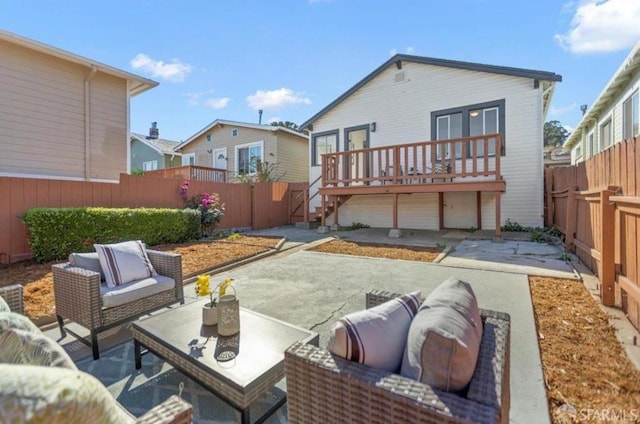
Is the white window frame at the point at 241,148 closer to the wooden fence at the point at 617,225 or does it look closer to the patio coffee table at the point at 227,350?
the wooden fence at the point at 617,225

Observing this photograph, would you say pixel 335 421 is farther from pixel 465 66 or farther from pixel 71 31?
pixel 71 31

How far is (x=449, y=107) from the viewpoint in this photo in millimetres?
10055

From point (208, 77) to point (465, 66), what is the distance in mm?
10214

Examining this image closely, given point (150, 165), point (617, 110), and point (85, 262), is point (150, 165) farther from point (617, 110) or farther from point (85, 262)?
point (617, 110)

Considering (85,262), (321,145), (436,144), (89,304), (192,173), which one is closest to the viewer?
(89,304)

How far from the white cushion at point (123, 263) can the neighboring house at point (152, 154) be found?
16.5 meters

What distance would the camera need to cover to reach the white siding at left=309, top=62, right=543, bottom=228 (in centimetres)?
888

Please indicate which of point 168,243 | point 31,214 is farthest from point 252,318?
point 168,243

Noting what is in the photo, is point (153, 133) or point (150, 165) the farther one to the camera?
point (153, 133)

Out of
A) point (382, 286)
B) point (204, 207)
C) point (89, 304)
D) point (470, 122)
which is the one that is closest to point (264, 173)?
point (204, 207)

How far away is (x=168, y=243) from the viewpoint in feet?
24.8

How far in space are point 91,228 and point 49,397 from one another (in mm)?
6567

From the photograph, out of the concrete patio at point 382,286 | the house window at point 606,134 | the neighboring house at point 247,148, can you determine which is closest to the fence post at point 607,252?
the concrete patio at point 382,286

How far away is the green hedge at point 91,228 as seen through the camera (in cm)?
550
